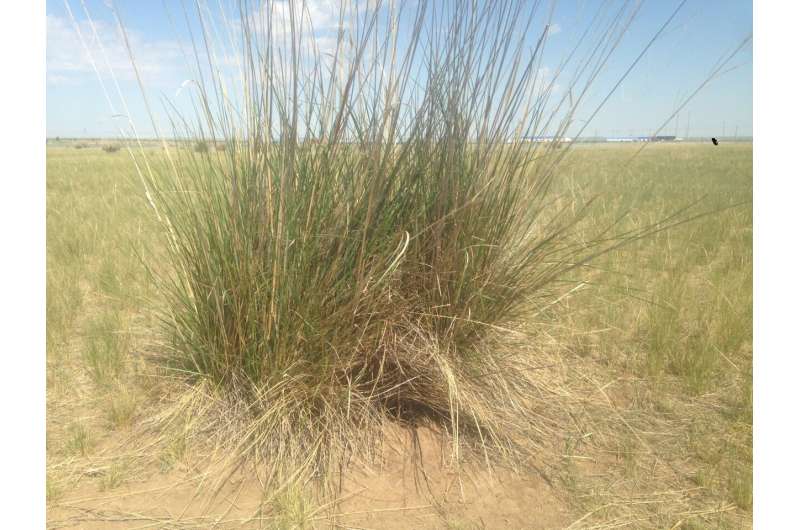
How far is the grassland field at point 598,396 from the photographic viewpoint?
1540 millimetres

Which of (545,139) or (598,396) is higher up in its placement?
(545,139)

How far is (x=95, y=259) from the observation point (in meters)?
4.18

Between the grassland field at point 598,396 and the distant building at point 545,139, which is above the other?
the distant building at point 545,139

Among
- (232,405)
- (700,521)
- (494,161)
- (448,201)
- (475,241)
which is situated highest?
(494,161)

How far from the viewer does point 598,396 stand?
87.2 inches

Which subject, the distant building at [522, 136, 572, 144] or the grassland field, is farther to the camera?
the distant building at [522, 136, 572, 144]

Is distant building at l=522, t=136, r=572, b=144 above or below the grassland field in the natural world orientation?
above

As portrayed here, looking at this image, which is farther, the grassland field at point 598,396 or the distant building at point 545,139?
the distant building at point 545,139

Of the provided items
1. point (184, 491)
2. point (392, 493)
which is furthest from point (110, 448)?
point (392, 493)

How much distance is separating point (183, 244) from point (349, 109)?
0.73 meters

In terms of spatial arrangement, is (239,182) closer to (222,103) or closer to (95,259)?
(222,103)

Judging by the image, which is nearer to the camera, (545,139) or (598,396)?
(545,139)

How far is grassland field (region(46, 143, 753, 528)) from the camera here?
1.54 m
